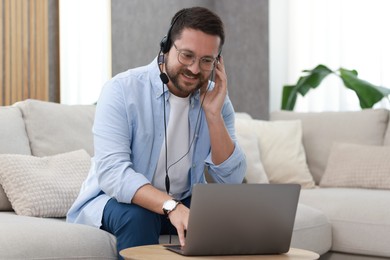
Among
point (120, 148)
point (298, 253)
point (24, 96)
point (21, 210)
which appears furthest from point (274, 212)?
point (24, 96)

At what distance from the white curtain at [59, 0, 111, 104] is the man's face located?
2856mm

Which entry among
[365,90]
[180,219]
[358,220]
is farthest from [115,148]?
[365,90]

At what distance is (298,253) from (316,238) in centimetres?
119

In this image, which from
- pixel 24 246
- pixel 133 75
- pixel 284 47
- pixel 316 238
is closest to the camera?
pixel 24 246

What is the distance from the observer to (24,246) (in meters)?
2.12

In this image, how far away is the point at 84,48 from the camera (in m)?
5.07

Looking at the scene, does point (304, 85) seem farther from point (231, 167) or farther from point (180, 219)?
point (180, 219)

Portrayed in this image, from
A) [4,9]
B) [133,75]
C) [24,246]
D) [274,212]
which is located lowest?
[24,246]

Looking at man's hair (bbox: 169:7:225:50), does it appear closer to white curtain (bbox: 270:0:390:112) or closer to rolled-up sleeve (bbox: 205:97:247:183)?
rolled-up sleeve (bbox: 205:97:247:183)

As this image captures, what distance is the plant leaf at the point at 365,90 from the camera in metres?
4.52

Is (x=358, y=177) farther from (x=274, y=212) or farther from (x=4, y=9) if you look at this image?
(x=4, y=9)

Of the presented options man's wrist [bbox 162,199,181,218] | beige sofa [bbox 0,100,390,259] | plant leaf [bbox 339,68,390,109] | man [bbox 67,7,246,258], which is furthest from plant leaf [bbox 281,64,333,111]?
man's wrist [bbox 162,199,181,218]

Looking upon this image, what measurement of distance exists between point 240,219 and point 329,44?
359cm

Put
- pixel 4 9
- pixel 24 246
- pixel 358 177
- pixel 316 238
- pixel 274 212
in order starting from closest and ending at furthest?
pixel 274 212 → pixel 24 246 → pixel 316 238 → pixel 358 177 → pixel 4 9
